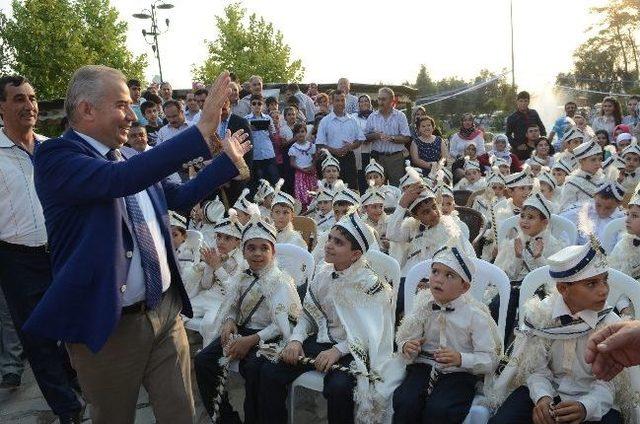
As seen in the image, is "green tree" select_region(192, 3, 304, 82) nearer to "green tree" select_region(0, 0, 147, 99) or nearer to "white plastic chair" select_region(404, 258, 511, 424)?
"green tree" select_region(0, 0, 147, 99)

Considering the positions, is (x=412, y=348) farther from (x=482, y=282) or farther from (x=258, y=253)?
(x=258, y=253)

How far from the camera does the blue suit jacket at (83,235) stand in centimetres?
205

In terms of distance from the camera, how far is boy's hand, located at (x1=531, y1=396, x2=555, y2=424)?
105 inches

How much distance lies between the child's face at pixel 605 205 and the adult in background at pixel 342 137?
4641 millimetres

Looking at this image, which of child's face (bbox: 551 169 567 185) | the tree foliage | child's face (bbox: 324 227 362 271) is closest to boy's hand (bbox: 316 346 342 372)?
child's face (bbox: 324 227 362 271)

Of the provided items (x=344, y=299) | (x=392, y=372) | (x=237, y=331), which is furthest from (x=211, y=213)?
(x=392, y=372)

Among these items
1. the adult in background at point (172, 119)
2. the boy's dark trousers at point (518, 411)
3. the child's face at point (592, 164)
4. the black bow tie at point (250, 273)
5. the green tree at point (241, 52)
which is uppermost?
the green tree at point (241, 52)

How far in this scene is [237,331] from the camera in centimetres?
399

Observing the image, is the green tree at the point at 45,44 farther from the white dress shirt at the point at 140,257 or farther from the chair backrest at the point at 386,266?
the white dress shirt at the point at 140,257

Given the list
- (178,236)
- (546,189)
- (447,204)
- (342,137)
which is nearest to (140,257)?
(178,236)

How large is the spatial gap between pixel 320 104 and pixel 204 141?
976 centimetres

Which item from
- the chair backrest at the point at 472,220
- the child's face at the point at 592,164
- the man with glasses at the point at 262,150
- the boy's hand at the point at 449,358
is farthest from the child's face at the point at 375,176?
the boy's hand at the point at 449,358

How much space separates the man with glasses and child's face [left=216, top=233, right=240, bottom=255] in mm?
3842

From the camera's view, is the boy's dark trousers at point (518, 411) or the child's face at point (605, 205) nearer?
the boy's dark trousers at point (518, 411)
